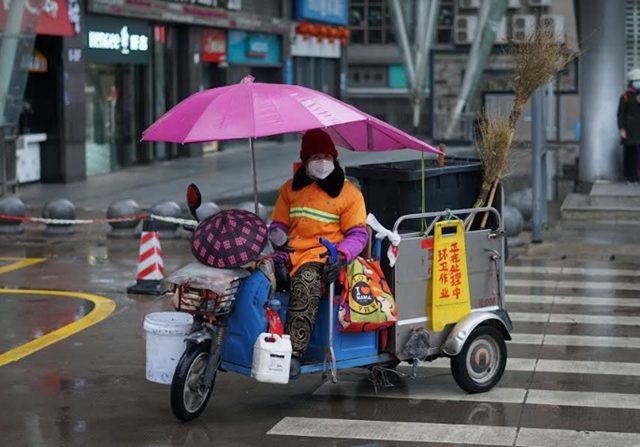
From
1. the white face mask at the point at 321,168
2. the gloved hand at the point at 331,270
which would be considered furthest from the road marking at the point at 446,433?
the white face mask at the point at 321,168

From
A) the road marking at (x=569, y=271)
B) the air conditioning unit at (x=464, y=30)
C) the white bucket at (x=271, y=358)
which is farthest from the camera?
the air conditioning unit at (x=464, y=30)

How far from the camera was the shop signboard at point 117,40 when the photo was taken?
27.7 metres

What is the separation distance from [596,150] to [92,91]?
Answer: 12.0 m

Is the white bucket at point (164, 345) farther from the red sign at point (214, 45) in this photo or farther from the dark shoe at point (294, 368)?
the red sign at point (214, 45)

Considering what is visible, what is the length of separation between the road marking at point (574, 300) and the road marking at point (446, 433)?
4828mm

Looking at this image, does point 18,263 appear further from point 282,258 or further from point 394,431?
point 394,431

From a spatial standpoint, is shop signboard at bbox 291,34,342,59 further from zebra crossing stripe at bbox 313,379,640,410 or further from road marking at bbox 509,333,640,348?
zebra crossing stripe at bbox 313,379,640,410

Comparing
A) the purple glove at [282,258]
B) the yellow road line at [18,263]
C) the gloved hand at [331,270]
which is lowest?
the yellow road line at [18,263]

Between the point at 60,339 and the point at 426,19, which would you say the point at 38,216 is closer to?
the point at 60,339

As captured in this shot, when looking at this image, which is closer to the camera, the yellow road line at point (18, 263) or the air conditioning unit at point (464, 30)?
the yellow road line at point (18, 263)

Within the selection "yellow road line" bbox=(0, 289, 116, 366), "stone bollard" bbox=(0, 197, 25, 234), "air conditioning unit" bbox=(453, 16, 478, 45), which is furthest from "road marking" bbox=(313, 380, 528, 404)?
"air conditioning unit" bbox=(453, 16, 478, 45)

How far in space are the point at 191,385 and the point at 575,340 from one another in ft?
13.3

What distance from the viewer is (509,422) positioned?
8.20m

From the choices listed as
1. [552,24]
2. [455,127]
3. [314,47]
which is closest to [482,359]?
[552,24]
